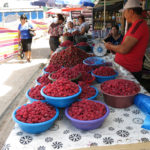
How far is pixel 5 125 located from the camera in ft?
8.87

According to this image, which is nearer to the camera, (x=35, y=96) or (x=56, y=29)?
(x=35, y=96)

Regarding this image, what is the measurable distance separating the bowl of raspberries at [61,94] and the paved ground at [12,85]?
4.95 ft

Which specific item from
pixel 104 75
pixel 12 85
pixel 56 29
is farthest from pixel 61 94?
pixel 56 29

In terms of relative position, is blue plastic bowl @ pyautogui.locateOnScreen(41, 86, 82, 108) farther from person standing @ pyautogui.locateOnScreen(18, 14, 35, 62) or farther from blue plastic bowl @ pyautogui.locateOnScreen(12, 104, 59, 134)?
person standing @ pyautogui.locateOnScreen(18, 14, 35, 62)

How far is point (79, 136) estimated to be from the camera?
1.08 meters

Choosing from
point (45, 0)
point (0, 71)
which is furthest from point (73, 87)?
point (0, 71)

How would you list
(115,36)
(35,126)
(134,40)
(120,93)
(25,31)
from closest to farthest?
(35,126) < (120,93) < (134,40) < (115,36) < (25,31)

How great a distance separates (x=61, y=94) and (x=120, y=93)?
0.50 m

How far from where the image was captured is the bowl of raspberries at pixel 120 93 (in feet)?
4.41

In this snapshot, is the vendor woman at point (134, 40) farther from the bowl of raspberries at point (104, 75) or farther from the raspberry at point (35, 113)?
the raspberry at point (35, 113)

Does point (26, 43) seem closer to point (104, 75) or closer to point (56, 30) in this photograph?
point (56, 30)

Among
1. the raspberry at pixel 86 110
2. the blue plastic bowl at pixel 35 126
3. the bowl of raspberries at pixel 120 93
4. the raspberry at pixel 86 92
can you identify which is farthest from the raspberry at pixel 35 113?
the bowl of raspberries at pixel 120 93

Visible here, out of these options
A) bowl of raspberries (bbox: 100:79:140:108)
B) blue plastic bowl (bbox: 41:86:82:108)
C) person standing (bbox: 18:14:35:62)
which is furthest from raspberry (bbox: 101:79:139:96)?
person standing (bbox: 18:14:35:62)

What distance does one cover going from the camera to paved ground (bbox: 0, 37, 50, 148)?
2.81 m
